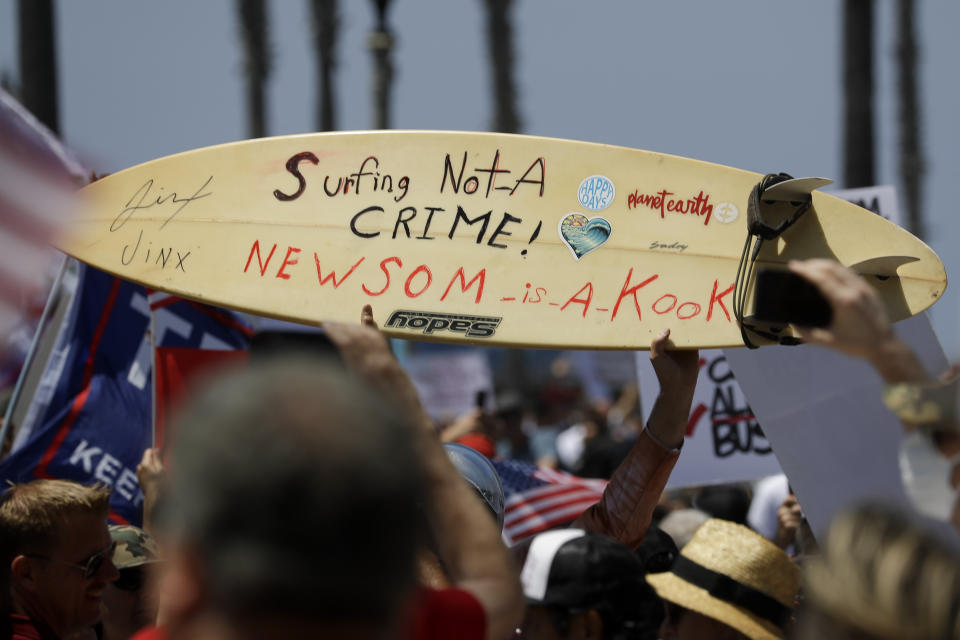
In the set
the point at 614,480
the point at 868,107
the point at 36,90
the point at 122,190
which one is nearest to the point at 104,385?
the point at 122,190

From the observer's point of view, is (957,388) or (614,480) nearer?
(957,388)

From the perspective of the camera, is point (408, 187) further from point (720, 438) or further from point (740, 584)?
point (720, 438)

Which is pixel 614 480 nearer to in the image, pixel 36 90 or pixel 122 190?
pixel 122 190

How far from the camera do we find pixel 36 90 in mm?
5977

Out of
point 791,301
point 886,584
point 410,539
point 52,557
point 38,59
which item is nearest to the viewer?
point 410,539

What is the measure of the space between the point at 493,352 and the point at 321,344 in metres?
20.5

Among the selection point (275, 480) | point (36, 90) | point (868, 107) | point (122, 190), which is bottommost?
point (275, 480)

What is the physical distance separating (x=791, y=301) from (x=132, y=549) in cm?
206

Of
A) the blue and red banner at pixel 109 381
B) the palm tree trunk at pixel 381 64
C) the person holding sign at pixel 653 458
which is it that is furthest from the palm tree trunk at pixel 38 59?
the person holding sign at pixel 653 458

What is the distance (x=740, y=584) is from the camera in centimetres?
265

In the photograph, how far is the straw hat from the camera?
8.59 ft

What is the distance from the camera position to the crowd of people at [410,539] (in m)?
0.97
